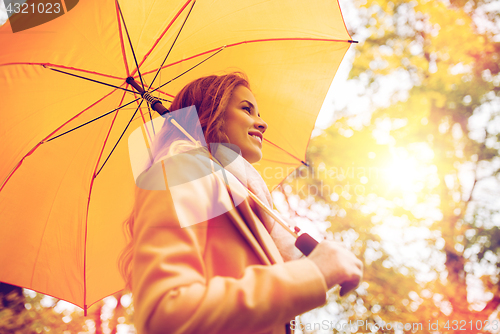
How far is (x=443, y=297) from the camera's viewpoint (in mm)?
5039

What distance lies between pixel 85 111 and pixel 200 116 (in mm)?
685

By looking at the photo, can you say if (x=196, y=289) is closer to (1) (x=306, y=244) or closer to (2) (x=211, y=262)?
(2) (x=211, y=262)

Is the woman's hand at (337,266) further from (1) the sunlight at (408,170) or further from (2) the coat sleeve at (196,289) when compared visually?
(1) the sunlight at (408,170)

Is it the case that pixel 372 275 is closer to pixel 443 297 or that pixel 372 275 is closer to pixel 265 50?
pixel 443 297

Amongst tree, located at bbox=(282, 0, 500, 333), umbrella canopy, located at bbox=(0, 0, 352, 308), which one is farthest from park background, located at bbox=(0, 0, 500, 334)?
umbrella canopy, located at bbox=(0, 0, 352, 308)

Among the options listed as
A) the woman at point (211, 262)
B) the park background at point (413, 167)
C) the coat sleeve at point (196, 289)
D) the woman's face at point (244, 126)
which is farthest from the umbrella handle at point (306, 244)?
the park background at point (413, 167)

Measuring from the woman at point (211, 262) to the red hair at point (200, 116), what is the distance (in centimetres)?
30

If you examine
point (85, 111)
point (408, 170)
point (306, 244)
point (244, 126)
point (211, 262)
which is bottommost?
point (408, 170)

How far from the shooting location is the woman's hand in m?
0.92

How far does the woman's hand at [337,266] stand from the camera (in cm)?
92

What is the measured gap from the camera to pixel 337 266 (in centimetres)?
94

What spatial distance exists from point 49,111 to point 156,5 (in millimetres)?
877

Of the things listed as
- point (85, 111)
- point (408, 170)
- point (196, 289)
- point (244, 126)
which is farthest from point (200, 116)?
point (408, 170)

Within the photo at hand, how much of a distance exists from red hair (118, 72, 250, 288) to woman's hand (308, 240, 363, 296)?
900 millimetres
